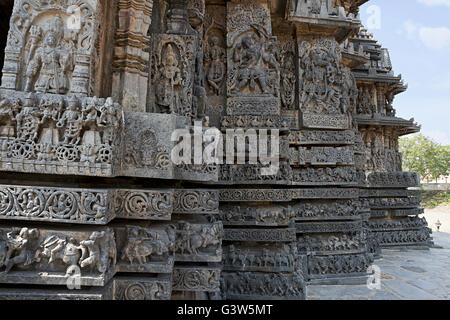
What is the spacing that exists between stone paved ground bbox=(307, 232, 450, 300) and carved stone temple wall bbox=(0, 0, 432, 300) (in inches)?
19.2

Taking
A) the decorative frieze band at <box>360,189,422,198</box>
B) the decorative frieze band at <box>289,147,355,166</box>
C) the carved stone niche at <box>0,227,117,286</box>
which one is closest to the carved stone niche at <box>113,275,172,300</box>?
the carved stone niche at <box>0,227,117,286</box>

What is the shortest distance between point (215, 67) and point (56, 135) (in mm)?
4258

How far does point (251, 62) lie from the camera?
19.6 feet

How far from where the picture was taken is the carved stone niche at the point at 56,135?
2.30m

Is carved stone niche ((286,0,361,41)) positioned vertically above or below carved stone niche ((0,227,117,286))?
above

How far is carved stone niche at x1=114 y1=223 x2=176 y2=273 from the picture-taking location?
2637 mm

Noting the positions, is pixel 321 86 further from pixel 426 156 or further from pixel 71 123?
pixel 426 156

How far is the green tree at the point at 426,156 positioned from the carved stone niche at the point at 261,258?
34.0m

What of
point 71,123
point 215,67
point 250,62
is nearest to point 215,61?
point 215,67

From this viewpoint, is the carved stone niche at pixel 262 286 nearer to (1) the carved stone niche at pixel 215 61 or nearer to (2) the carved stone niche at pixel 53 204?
(1) the carved stone niche at pixel 215 61

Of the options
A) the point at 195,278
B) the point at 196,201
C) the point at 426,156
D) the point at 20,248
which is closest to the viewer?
the point at 20,248

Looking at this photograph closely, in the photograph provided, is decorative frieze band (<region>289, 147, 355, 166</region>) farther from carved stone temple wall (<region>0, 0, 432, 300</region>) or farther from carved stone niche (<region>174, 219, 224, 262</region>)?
carved stone niche (<region>174, 219, 224, 262</region>)

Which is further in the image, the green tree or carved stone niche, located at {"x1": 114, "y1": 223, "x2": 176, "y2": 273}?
the green tree
